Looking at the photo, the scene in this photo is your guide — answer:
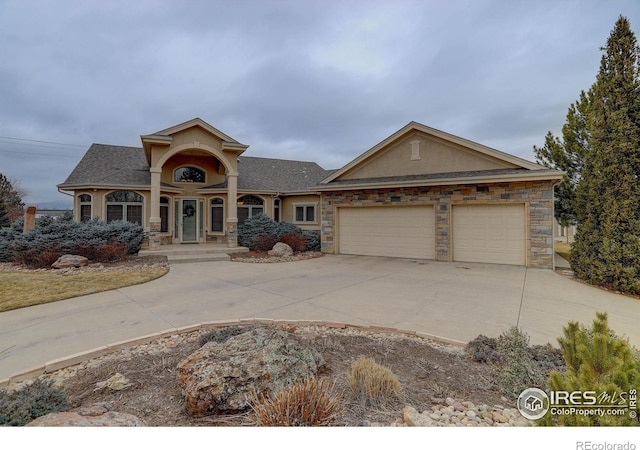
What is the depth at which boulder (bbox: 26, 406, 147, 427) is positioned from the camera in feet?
6.22

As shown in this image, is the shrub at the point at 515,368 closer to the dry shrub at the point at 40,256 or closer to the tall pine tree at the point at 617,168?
the tall pine tree at the point at 617,168

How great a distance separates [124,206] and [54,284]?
7.53m

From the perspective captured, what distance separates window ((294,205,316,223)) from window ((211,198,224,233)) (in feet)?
13.6

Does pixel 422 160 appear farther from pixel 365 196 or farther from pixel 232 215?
pixel 232 215

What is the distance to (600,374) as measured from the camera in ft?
6.54

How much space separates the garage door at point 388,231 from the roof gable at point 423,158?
176cm

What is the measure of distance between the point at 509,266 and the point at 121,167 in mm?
18059

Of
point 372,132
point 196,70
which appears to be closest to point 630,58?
point 196,70

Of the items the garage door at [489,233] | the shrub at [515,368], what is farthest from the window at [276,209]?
the shrub at [515,368]

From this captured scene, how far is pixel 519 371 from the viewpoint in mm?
2686

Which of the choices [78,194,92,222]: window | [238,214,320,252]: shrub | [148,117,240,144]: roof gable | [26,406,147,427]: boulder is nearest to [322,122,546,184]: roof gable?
[238,214,320,252]: shrub

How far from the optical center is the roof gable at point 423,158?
407 inches

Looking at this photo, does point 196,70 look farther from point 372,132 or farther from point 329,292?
point 372,132

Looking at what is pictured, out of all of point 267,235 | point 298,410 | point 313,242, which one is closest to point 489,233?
point 313,242
